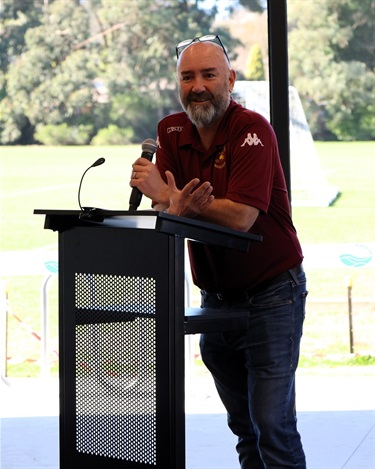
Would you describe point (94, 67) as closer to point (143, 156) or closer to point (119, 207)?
point (119, 207)

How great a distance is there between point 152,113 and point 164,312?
11.8ft

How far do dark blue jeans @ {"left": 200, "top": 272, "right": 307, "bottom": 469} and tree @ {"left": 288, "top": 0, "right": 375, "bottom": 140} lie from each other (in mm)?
2599

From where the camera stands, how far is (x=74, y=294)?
225 cm

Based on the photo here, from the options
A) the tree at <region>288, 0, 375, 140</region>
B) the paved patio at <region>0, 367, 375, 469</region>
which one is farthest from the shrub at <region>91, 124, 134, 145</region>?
the paved patio at <region>0, 367, 375, 469</region>

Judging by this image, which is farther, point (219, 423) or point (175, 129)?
point (219, 423)

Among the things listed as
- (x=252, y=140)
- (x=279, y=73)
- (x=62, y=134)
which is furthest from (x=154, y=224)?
(x=62, y=134)

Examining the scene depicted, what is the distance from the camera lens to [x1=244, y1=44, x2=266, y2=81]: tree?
16.5 ft

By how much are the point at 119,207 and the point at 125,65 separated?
0.88m

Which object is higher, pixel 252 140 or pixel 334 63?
pixel 334 63

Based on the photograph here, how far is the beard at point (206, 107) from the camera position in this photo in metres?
2.46

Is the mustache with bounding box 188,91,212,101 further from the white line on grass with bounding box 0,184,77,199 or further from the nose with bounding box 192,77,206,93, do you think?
the white line on grass with bounding box 0,184,77,199

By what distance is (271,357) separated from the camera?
246cm

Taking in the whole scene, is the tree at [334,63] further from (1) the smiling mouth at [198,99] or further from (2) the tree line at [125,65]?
(1) the smiling mouth at [198,99]

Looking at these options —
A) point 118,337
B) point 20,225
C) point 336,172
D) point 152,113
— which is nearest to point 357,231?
point 336,172
